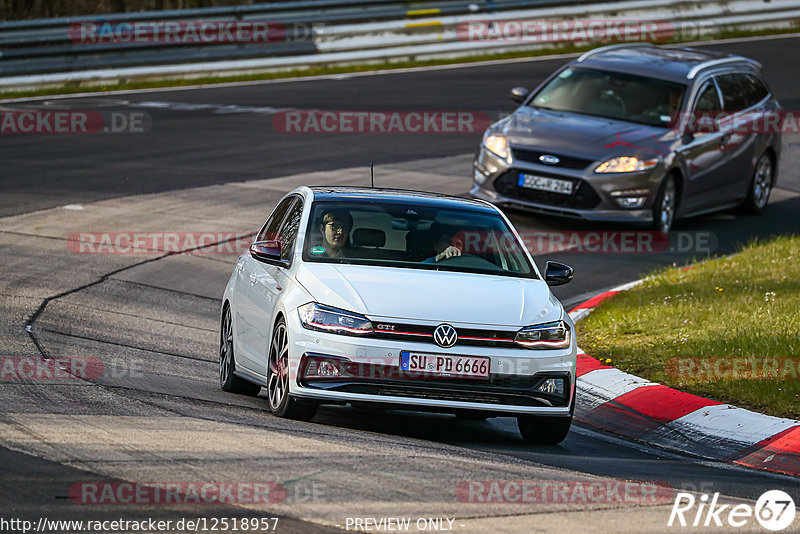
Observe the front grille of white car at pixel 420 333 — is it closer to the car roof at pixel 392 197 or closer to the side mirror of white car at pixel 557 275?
the side mirror of white car at pixel 557 275

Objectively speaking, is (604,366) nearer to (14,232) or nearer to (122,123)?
(14,232)

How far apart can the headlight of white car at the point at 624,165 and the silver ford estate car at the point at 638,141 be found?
0.04 feet

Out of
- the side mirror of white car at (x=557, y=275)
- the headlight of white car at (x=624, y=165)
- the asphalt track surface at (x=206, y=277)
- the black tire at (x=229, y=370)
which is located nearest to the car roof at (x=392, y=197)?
the side mirror of white car at (x=557, y=275)

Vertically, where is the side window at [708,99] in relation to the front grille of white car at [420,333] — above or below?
below

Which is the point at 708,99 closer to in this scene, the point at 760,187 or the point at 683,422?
the point at 760,187

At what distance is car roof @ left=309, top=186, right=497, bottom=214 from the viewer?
9.30 meters

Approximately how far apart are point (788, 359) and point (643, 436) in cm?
151

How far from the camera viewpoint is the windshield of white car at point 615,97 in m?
16.9

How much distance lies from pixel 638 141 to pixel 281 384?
29.3ft

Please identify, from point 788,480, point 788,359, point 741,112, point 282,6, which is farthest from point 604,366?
point 282,6

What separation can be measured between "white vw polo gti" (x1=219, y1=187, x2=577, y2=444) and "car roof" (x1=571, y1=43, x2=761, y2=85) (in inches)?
340

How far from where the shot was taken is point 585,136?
16141 mm

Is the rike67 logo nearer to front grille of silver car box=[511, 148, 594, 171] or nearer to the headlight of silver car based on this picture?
front grille of silver car box=[511, 148, 594, 171]

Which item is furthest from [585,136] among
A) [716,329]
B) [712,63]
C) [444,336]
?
A: [444,336]
